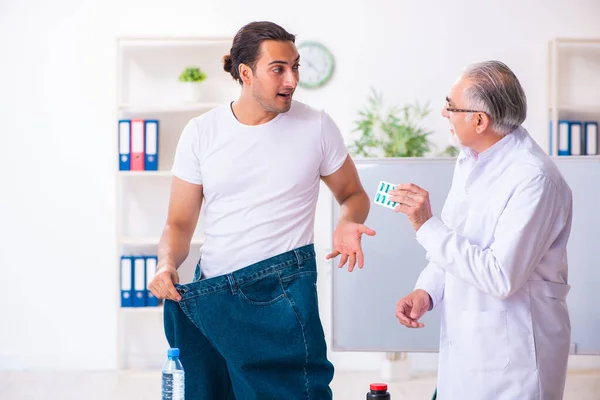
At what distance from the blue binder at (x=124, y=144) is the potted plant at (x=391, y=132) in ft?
4.10

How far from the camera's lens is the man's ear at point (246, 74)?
7.04ft

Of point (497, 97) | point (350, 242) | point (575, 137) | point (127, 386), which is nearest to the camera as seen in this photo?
point (497, 97)

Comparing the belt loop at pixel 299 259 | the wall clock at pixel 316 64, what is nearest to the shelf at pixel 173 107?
the wall clock at pixel 316 64

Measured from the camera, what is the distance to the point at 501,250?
1.76m

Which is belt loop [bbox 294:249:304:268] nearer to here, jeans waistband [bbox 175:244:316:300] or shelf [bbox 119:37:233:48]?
jeans waistband [bbox 175:244:316:300]

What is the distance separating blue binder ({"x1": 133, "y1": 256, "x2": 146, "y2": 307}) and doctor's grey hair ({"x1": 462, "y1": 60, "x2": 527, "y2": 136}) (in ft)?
10.2

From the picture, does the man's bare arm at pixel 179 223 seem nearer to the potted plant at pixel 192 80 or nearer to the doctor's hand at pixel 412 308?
the doctor's hand at pixel 412 308

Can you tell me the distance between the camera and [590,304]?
3.01 meters

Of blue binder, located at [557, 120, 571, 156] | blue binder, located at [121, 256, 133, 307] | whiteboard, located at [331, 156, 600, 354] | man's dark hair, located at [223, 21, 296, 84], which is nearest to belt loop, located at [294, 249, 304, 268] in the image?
man's dark hair, located at [223, 21, 296, 84]

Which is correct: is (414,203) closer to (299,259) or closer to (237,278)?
(299,259)

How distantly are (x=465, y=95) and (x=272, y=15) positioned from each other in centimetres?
326

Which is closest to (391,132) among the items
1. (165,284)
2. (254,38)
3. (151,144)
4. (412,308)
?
(151,144)

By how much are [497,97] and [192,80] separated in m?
3.13

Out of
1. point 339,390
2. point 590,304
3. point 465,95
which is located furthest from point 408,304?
point 339,390
